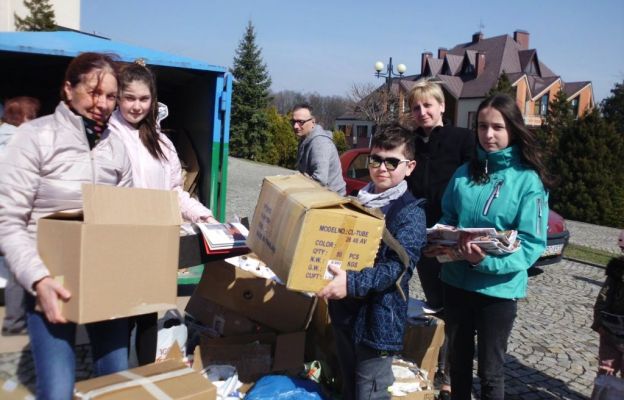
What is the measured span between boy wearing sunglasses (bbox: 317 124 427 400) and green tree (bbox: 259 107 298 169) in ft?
92.4

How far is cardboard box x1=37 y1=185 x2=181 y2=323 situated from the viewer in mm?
1777

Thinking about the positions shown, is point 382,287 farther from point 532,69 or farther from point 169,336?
point 532,69

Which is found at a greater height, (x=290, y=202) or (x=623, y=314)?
(x=290, y=202)

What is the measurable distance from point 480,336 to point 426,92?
5.50ft

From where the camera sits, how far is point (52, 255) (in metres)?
1.83

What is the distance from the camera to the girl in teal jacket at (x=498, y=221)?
8.04 feet

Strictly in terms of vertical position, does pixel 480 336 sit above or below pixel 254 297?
above

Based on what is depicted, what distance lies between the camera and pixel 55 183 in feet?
6.22

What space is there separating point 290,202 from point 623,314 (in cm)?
222

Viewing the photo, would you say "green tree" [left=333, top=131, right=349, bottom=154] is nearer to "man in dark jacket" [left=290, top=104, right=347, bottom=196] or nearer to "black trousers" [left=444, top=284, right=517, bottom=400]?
"man in dark jacket" [left=290, top=104, right=347, bottom=196]

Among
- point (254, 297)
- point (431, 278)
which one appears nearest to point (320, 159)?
point (431, 278)

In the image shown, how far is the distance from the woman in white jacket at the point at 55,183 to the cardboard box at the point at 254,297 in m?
1.07

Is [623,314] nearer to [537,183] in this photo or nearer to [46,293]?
[537,183]

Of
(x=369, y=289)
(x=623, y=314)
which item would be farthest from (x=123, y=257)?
(x=623, y=314)
